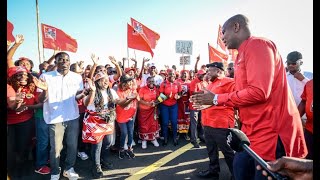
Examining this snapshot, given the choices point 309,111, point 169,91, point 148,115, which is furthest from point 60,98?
point 309,111

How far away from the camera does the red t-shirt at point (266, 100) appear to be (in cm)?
207

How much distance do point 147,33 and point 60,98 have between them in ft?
22.1

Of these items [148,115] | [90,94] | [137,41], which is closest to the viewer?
[90,94]

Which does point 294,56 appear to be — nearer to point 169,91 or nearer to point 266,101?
point 266,101

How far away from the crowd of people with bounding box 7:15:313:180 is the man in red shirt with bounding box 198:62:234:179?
17 millimetres

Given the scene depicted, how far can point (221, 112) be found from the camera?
4.32m

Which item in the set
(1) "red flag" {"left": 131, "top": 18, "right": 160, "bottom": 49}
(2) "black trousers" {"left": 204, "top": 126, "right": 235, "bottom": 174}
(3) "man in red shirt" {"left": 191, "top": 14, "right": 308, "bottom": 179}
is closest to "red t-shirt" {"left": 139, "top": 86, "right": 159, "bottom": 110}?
(2) "black trousers" {"left": 204, "top": 126, "right": 235, "bottom": 174}

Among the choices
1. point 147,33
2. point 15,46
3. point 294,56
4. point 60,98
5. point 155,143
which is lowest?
point 155,143

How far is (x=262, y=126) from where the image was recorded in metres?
2.21

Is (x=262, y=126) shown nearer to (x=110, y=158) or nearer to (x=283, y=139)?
(x=283, y=139)

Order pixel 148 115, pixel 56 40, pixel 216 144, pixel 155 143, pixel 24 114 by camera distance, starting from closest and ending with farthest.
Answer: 1. pixel 216 144
2. pixel 24 114
3. pixel 155 143
4. pixel 148 115
5. pixel 56 40

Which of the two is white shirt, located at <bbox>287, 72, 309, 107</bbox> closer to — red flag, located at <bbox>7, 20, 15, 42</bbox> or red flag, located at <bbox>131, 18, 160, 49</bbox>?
red flag, located at <bbox>7, 20, 15, 42</bbox>

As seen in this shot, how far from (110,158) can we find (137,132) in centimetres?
168
